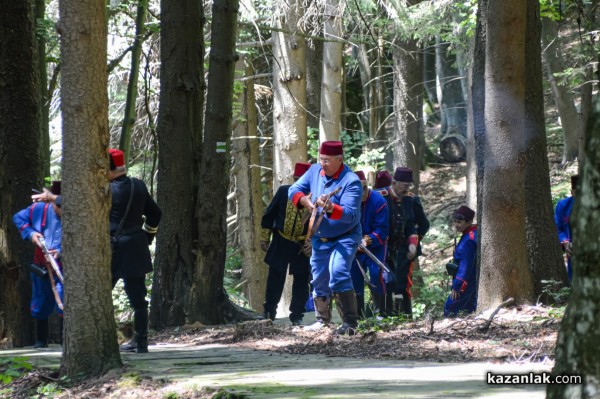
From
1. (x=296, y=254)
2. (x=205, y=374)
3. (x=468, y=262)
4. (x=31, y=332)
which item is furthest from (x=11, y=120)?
(x=468, y=262)

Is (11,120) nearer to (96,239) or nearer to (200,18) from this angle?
(200,18)

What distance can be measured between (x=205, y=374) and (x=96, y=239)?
55.6 inches

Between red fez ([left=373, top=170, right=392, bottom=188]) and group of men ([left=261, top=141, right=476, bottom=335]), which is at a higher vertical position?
red fez ([left=373, top=170, right=392, bottom=188])

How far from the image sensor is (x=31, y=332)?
37.6ft

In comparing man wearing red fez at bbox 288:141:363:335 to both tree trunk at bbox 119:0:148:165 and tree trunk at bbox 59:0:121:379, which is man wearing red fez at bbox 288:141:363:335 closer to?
tree trunk at bbox 59:0:121:379

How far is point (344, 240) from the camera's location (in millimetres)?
10547

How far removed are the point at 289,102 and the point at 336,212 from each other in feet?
29.4

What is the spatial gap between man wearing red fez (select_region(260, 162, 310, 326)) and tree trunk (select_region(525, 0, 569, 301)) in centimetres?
290

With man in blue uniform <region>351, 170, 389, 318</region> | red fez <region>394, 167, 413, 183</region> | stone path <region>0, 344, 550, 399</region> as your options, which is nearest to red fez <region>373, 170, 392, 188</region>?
red fez <region>394, 167, 413, 183</region>

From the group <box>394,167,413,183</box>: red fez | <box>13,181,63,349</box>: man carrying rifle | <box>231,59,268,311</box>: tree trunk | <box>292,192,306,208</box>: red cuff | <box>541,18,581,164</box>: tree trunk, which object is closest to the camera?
<box>13,181,63,349</box>: man carrying rifle

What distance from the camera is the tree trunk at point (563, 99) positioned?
26469mm

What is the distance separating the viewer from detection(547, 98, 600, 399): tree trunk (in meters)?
3.60

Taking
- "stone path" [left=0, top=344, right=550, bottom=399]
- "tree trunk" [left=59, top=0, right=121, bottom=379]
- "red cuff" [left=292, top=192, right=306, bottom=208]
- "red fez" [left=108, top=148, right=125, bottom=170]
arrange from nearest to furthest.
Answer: "stone path" [left=0, top=344, right=550, bottom=399], "tree trunk" [left=59, top=0, right=121, bottom=379], "red fez" [left=108, top=148, right=125, bottom=170], "red cuff" [left=292, top=192, right=306, bottom=208]

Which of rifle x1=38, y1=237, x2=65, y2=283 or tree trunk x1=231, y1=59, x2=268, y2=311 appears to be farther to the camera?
tree trunk x1=231, y1=59, x2=268, y2=311
